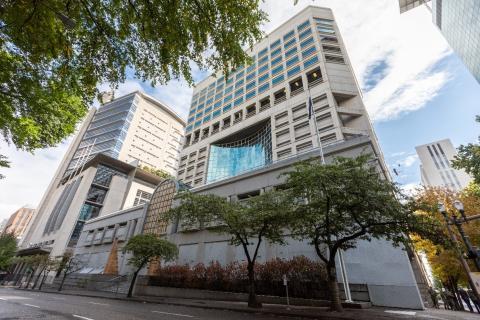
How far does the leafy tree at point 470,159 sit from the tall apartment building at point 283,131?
5.18m

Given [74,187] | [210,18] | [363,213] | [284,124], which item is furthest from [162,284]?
[74,187]

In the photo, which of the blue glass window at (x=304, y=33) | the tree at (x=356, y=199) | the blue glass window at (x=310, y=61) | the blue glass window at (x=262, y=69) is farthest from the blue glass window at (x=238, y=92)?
the tree at (x=356, y=199)

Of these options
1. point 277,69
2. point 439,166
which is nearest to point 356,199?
point 277,69

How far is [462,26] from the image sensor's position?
3684 centimetres

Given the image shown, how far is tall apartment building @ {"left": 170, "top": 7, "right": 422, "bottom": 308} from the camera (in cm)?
1555

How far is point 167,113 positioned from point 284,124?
221ft

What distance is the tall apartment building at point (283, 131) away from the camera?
15.5 meters

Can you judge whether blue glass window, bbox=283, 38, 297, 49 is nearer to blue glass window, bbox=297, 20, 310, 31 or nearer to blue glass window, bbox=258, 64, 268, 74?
blue glass window, bbox=297, 20, 310, 31

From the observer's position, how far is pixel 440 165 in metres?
101

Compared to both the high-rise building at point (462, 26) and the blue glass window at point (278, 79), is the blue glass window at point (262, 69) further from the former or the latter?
the high-rise building at point (462, 26)

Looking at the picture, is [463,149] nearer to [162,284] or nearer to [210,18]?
[210,18]

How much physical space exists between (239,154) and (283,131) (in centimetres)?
1356

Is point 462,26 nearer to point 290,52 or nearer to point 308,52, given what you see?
point 308,52

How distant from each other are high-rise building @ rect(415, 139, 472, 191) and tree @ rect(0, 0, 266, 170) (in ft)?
403
